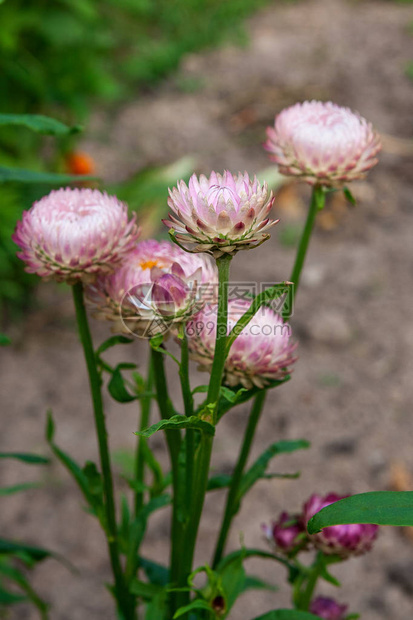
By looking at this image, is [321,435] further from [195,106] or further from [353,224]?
[195,106]

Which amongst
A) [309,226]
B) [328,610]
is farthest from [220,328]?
[328,610]

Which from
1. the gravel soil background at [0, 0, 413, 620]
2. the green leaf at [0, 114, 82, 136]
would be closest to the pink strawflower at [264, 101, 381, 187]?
the green leaf at [0, 114, 82, 136]

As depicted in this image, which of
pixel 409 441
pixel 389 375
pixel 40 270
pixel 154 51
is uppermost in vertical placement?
pixel 154 51

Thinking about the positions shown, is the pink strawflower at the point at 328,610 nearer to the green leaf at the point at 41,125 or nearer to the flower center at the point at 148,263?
the flower center at the point at 148,263

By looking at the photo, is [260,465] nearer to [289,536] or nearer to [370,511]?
[289,536]

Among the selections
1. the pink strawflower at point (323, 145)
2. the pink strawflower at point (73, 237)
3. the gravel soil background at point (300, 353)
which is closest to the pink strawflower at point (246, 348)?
the pink strawflower at point (73, 237)

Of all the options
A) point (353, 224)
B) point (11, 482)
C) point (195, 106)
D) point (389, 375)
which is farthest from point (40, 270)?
point (195, 106)

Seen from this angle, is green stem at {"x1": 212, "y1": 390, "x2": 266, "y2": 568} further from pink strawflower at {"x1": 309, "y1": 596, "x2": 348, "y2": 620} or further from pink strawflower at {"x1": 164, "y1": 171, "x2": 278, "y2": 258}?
pink strawflower at {"x1": 164, "y1": 171, "x2": 278, "y2": 258}
